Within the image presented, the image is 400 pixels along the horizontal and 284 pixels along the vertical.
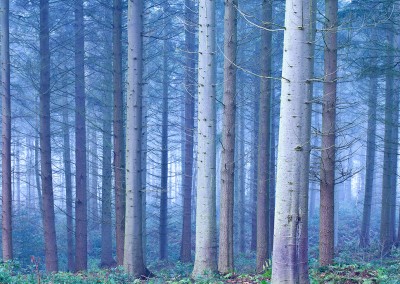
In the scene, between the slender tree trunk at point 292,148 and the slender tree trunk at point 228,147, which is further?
the slender tree trunk at point 228,147

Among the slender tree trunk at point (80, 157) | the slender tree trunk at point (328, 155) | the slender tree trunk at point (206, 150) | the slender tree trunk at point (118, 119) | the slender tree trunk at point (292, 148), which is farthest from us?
the slender tree trunk at point (80, 157)

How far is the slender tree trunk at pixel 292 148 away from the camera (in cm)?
645

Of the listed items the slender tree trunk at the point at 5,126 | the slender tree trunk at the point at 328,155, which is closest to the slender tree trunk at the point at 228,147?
the slender tree trunk at the point at 328,155

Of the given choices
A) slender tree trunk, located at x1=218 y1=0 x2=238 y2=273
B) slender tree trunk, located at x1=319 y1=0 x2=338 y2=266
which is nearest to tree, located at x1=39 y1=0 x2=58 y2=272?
slender tree trunk, located at x1=218 y1=0 x2=238 y2=273

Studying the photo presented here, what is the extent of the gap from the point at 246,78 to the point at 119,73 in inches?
386

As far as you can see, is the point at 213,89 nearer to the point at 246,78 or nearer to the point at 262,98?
the point at 262,98

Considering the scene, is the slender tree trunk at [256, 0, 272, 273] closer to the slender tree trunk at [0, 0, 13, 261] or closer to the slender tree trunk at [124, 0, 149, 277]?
the slender tree trunk at [124, 0, 149, 277]

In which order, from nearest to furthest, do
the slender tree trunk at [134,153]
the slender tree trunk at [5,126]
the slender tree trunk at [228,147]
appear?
the slender tree trunk at [134,153] < the slender tree trunk at [228,147] < the slender tree trunk at [5,126]

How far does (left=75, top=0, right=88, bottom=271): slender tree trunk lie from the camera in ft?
54.7

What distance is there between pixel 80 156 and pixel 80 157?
0.04m

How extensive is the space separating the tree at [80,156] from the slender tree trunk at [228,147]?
22.2 ft

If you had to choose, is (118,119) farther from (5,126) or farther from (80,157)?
(80,157)

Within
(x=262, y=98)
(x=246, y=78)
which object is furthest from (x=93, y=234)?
(x=262, y=98)

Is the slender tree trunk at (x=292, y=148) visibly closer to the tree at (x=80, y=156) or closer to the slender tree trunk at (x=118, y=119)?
the slender tree trunk at (x=118, y=119)
